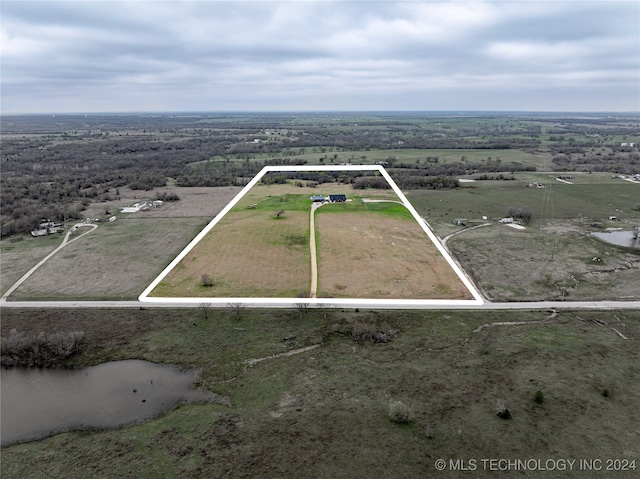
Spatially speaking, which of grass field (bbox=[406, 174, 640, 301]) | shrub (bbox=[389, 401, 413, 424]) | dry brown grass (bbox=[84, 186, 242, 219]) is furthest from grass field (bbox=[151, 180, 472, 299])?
dry brown grass (bbox=[84, 186, 242, 219])

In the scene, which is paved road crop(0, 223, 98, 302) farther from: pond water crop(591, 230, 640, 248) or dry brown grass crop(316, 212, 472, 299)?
pond water crop(591, 230, 640, 248)

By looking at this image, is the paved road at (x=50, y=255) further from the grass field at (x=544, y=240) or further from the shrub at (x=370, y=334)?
the grass field at (x=544, y=240)

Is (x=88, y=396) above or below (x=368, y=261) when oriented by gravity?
below

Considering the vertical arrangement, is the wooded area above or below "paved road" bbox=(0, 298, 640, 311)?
above

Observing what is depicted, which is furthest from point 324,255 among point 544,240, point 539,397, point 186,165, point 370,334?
point 186,165

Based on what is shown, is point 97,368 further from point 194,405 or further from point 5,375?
point 194,405

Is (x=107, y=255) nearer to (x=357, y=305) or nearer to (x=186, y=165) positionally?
(x=357, y=305)
